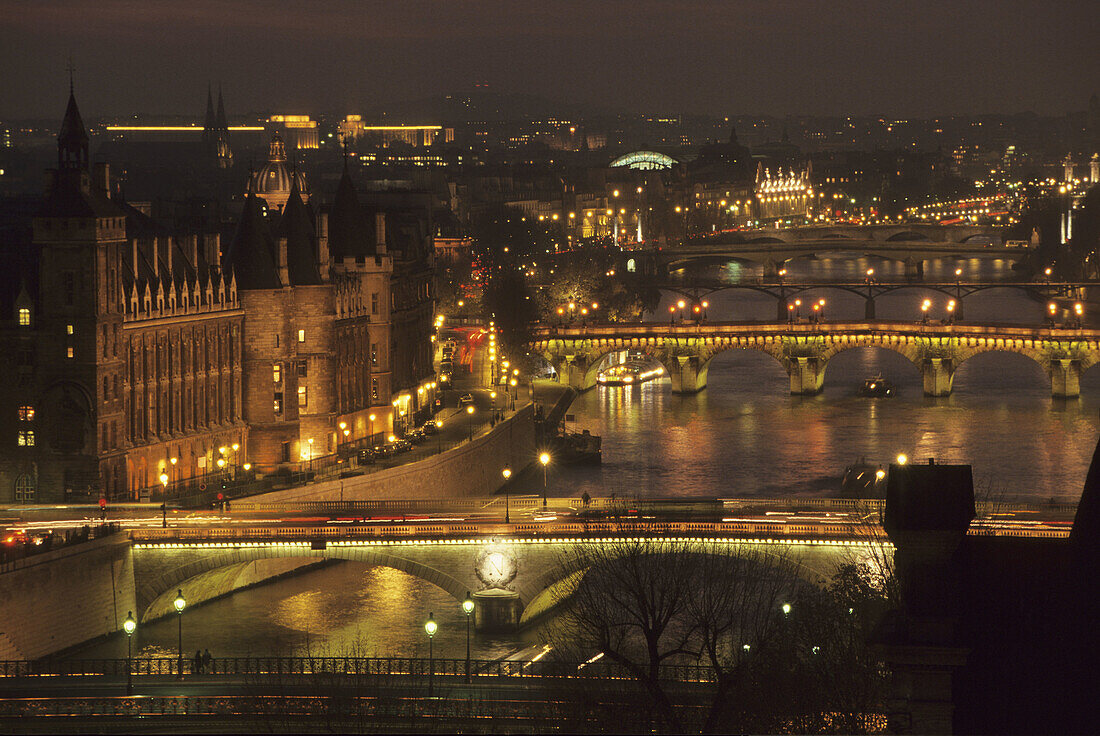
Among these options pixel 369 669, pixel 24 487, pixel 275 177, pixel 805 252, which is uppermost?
Answer: pixel 275 177

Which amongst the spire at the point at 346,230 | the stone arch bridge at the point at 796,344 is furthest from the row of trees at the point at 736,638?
the stone arch bridge at the point at 796,344

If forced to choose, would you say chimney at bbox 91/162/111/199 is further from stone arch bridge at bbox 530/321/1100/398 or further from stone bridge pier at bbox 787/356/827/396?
stone bridge pier at bbox 787/356/827/396

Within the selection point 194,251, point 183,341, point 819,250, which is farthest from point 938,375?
point 819,250

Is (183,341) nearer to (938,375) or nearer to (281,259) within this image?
(281,259)

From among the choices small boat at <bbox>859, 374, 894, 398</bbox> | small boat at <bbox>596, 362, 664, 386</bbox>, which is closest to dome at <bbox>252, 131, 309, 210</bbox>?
small boat at <bbox>596, 362, 664, 386</bbox>

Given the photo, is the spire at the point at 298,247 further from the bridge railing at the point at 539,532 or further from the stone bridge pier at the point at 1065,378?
the stone bridge pier at the point at 1065,378
